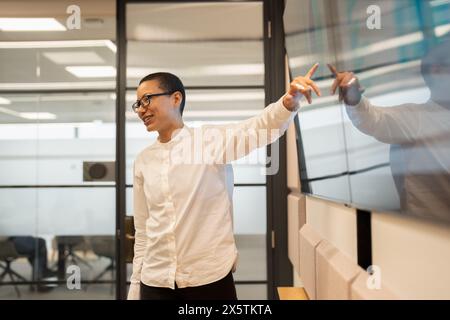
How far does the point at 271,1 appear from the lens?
5.75 feet

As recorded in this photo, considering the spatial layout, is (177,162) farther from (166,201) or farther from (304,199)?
(304,199)

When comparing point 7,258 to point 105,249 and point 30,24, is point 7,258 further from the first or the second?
point 30,24

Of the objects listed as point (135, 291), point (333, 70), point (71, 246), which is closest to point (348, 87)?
point (333, 70)

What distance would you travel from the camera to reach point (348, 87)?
57 cm

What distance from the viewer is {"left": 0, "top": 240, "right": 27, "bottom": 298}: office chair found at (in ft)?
5.88

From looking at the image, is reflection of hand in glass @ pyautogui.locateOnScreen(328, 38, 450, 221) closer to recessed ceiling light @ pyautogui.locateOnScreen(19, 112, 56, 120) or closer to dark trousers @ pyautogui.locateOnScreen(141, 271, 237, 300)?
dark trousers @ pyautogui.locateOnScreen(141, 271, 237, 300)

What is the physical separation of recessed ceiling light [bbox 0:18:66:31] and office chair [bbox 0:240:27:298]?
894 mm

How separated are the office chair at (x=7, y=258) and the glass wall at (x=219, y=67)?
501 mm

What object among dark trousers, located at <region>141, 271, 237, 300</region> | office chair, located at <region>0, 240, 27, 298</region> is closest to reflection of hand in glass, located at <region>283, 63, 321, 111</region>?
dark trousers, located at <region>141, 271, 237, 300</region>

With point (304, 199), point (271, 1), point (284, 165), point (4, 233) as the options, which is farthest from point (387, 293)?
point (4, 233)

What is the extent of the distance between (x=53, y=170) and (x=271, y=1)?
1188 millimetres

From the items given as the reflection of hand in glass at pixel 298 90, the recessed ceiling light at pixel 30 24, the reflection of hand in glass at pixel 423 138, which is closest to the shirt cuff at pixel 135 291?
the reflection of hand in glass at pixel 298 90

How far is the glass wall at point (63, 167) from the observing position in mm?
1744

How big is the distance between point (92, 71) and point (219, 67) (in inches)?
21.6
